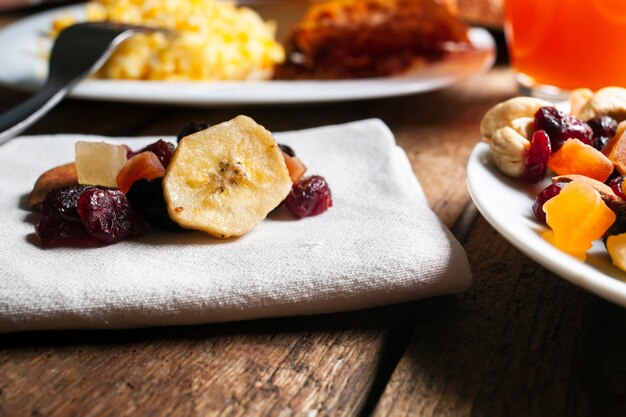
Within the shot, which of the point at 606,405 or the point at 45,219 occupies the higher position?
the point at 45,219

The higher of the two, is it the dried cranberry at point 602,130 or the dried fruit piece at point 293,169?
the dried fruit piece at point 293,169

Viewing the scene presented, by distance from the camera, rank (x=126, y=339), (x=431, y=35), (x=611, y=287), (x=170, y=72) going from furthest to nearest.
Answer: (x=431, y=35) → (x=170, y=72) → (x=126, y=339) → (x=611, y=287)

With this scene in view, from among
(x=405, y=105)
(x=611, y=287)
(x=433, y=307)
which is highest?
(x=611, y=287)

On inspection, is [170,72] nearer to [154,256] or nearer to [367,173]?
[367,173]

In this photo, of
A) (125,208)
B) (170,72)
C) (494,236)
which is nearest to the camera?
(125,208)

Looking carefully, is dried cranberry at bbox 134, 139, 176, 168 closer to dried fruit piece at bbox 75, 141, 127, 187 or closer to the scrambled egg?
dried fruit piece at bbox 75, 141, 127, 187

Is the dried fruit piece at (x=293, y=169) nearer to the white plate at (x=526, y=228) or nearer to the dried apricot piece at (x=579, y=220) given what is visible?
the white plate at (x=526, y=228)

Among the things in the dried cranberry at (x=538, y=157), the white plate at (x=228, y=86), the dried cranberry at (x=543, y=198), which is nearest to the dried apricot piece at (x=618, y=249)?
the dried cranberry at (x=543, y=198)

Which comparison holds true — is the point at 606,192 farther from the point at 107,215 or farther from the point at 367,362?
the point at 107,215

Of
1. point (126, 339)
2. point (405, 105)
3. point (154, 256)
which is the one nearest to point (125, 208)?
point (154, 256)
